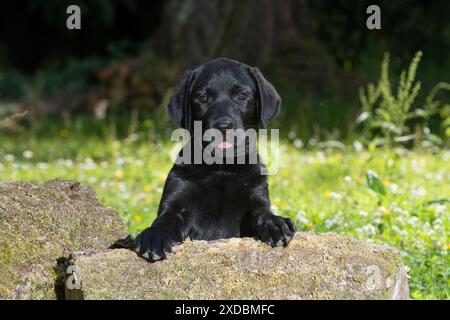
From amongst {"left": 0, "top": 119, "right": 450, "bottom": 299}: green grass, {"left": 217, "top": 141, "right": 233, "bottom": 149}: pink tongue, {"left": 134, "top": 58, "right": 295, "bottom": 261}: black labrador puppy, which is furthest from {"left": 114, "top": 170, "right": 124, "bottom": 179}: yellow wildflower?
{"left": 217, "top": 141, "right": 233, "bottom": 149}: pink tongue

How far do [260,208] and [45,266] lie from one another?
116cm

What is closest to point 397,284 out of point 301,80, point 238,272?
point 238,272

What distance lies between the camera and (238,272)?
130 inches

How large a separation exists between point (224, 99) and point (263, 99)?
11.9 inches

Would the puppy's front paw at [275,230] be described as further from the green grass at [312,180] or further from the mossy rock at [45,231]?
the green grass at [312,180]

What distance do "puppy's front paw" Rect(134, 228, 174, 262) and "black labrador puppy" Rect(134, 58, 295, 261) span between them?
12.4 inches

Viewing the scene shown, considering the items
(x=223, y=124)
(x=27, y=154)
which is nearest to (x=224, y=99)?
(x=223, y=124)

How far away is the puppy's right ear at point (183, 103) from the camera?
432 cm

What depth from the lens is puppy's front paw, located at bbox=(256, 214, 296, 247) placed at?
3557 mm

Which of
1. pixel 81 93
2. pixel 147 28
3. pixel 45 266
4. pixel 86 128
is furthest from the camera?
pixel 147 28

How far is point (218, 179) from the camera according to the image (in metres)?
4.14

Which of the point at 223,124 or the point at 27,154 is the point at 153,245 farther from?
the point at 27,154

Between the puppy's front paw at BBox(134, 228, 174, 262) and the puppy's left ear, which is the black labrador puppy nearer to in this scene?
the puppy's left ear

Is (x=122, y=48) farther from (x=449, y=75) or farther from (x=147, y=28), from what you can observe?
(x=449, y=75)
